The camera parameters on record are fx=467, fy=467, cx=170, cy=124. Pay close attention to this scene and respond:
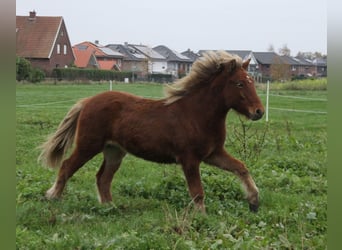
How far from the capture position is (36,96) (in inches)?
912

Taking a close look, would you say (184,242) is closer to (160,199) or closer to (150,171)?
(160,199)

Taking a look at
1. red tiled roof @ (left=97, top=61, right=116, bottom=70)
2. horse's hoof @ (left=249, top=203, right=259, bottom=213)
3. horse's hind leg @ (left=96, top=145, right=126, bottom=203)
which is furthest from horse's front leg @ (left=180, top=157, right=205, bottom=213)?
red tiled roof @ (left=97, top=61, right=116, bottom=70)

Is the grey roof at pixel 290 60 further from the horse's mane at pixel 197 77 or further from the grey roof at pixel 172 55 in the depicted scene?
the horse's mane at pixel 197 77

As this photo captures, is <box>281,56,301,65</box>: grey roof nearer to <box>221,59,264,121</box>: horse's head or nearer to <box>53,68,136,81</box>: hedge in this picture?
<box>53,68,136,81</box>: hedge

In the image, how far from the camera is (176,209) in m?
5.52

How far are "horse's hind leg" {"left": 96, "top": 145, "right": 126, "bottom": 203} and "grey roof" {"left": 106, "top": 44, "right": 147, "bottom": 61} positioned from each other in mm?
49711

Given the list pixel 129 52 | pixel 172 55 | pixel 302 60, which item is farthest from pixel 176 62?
pixel 302 60

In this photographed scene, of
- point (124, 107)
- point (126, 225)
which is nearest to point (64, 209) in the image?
point (126, 225)

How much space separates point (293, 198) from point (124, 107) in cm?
241

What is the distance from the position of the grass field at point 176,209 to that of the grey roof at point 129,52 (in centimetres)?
4827

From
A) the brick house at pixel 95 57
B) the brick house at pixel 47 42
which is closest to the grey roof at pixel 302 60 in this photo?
the brick house at pixel 95 57

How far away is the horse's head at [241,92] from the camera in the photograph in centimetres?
530

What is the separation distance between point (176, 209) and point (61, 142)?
1792mm

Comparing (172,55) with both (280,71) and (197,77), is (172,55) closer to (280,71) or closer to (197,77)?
(280,71)
